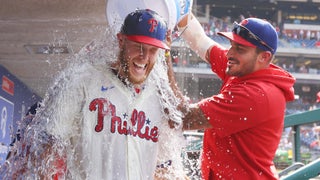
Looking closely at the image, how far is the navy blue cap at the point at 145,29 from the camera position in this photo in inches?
88.4

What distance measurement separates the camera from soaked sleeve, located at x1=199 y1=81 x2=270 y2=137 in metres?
2.75

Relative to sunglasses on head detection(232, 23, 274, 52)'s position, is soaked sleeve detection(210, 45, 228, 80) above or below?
below

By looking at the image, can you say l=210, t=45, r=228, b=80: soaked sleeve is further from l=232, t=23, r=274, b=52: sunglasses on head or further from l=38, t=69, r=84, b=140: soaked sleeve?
l=38, t=69, r=84, b=140: soaked sleeve

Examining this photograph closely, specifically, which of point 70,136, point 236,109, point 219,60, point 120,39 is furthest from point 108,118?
point 219,60

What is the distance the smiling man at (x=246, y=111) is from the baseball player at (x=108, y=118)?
40 cm

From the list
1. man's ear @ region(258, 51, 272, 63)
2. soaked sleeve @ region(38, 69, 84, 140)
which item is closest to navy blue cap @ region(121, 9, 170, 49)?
soaked sleeve @ region(38, 69, 84, 140)

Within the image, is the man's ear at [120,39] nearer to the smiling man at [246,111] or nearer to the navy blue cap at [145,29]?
the navy blue cap at [145,29]

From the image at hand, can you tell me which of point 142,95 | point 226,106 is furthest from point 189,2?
point 142,95

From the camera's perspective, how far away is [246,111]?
2.78 metres

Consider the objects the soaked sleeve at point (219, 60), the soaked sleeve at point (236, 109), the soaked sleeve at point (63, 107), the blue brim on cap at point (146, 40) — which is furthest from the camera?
the soaked sleeve at point (219, 60)

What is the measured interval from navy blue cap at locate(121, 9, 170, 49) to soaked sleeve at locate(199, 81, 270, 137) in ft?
2.01

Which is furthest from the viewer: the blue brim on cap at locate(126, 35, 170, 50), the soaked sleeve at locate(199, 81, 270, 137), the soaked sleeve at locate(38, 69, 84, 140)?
the soaked sleeve at locate(199, 81, 270, 137)

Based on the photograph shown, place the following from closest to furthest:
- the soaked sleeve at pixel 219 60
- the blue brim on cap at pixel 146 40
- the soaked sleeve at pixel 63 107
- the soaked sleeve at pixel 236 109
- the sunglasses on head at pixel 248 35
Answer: the soaked sleeve at pixel 63 107
the blue brim on cap at pixel 146 40
the soaked sleeve at pixel 236 109
the sunglasses on head at pixel 248 35
the soaked sleeve at pixel 219 60

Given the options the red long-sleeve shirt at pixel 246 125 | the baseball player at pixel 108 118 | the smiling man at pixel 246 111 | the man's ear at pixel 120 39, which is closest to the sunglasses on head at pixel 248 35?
the smiling man at pixel 246 111
